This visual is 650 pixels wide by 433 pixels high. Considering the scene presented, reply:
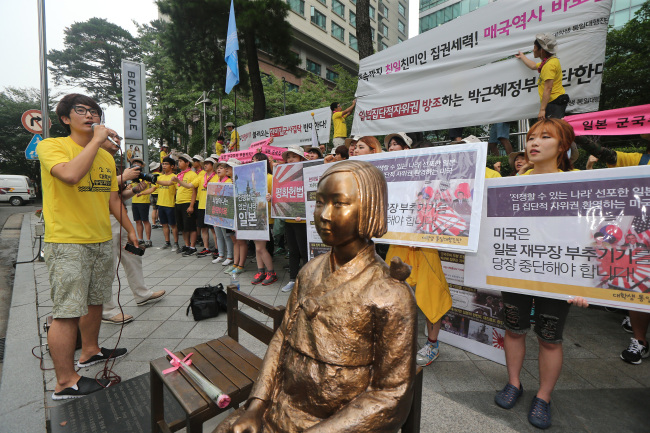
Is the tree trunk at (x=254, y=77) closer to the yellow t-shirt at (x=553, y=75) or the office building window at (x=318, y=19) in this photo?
the yellow t-shirt at (x=553, y=75)

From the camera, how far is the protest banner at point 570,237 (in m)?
2.04

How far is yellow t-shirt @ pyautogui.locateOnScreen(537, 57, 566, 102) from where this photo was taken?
3.34 m

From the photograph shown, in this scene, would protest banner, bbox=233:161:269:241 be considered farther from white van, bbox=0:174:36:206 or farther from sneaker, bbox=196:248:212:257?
white van, bbox=0:174:36:206

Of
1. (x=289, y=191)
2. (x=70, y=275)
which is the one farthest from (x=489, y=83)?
(x=70, y=275)

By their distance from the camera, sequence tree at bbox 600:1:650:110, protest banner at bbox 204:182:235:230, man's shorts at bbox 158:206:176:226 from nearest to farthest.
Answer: protest banner at bbox 204:182:235:230
man's shorts at bbox 158:206:176:226
tree at bbox 600:1:650:110

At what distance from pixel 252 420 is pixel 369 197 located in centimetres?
92

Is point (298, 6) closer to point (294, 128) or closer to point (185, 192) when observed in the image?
point (294, 128)

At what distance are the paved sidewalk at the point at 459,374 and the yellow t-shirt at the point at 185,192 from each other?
3.60 m

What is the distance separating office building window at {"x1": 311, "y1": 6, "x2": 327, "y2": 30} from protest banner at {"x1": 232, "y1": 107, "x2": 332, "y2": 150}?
29.1 metres

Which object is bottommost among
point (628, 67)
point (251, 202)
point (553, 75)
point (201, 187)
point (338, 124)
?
point (251, 202)

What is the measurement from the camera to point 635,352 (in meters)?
3.12

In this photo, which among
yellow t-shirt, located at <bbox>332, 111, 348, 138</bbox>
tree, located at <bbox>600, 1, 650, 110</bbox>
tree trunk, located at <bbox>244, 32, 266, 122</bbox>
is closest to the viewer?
yellow t-shirt, located at <bbox>332, 111, 348, 138</bbox>

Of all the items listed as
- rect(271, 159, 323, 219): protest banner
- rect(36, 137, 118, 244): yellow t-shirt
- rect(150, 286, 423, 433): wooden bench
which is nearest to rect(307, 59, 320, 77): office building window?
rect(271, 159, 323, 219): protest banner

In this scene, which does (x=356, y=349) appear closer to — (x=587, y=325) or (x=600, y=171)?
(x=600, y=171)
